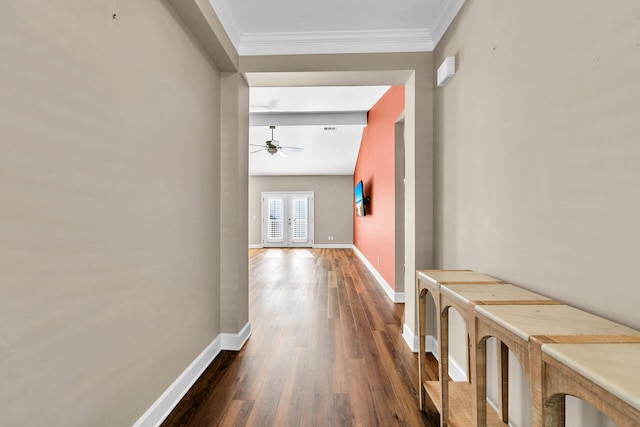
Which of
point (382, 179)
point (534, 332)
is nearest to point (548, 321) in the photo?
point (534, 332)

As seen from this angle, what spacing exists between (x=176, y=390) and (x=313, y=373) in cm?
88

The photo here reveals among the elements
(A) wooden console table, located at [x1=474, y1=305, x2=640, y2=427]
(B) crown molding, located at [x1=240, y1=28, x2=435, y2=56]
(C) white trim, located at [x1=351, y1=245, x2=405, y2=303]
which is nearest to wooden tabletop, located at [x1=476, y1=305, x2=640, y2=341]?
(A) wooden console table, located at [x1=474, y1=305, x2=640, y2=427]

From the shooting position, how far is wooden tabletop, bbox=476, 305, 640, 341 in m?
0.85

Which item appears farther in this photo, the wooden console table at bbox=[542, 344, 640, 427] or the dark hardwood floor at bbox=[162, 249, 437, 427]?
the dark hardwood floor at bbox=[162, 249, 437, 427]

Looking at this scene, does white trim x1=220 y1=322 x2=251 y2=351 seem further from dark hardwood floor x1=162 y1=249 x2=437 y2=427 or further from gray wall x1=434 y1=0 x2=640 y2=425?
gray wall x1=434 y1=0 x2=640 y2=425

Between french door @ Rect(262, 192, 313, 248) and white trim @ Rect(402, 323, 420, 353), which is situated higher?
french door @ Rect(262, 192, 313, 248)

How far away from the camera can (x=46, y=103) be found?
1.00 m

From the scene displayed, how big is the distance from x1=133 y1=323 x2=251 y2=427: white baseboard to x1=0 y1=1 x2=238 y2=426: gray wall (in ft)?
0.20

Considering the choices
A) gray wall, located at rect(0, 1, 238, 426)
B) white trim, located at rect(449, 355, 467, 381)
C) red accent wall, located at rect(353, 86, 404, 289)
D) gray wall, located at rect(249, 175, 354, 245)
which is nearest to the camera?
gray wall, located at rect(0, 1, 238, 426)

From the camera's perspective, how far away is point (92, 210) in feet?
3.88

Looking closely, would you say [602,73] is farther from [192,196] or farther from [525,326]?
[192,196]

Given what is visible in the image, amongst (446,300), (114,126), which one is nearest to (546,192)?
(446,300)

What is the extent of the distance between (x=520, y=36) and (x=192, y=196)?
2.03 metres

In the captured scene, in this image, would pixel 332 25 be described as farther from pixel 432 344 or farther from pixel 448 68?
pixel 432 344
